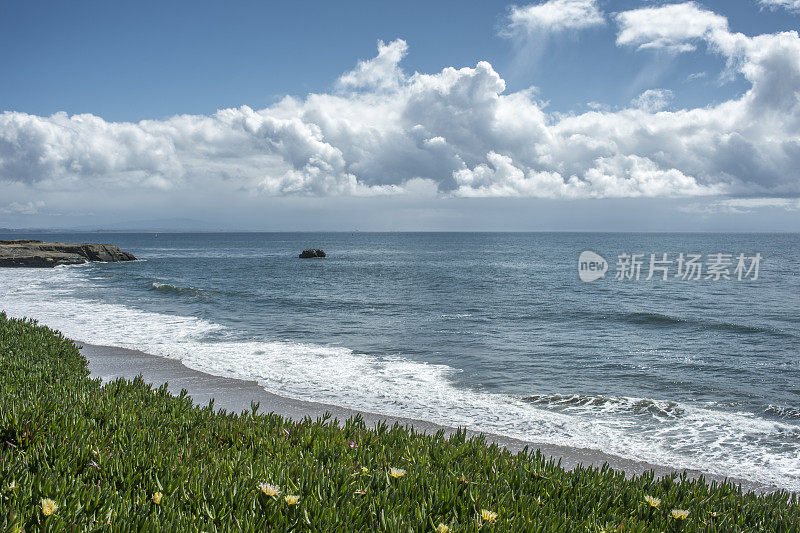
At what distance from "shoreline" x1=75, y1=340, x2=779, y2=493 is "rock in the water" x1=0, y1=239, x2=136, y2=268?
50.8 meters

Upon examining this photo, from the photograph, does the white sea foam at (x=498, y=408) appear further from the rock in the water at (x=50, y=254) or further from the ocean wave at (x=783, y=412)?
the rock in the water at (x=50, y=254)

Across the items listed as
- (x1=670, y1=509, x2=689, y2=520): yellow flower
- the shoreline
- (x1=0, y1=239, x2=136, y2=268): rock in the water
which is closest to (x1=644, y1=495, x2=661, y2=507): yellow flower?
(x1=670, y1=509, x2=689, y2=520): yellow flower

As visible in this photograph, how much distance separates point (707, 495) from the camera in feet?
15.4

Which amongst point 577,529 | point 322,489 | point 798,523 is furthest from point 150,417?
point 798,523

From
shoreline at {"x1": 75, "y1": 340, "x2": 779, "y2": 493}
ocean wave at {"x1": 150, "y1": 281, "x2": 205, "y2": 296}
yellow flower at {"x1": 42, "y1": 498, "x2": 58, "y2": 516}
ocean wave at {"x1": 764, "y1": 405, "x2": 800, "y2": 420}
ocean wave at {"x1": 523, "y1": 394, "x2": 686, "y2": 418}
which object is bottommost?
ocean wave at {"x1": 150, "y1": 281, "x2": 205, "y2": 296}

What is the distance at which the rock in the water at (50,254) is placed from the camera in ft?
193

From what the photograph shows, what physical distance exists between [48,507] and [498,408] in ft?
32.8

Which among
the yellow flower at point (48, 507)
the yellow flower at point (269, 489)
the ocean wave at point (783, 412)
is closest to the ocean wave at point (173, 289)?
the ocean wave at point (783, 412)

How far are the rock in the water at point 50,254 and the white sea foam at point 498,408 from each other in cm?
4738

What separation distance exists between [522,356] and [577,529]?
1399 centimetres

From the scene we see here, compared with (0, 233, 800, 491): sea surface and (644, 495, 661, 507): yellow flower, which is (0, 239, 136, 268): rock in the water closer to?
(0, 233, 800, 491): sea surface

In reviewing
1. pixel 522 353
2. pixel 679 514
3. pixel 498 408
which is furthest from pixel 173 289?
pixel 679 514

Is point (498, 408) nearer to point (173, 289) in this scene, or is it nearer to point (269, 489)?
point (269, 489)

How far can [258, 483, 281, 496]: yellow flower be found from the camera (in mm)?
3612
